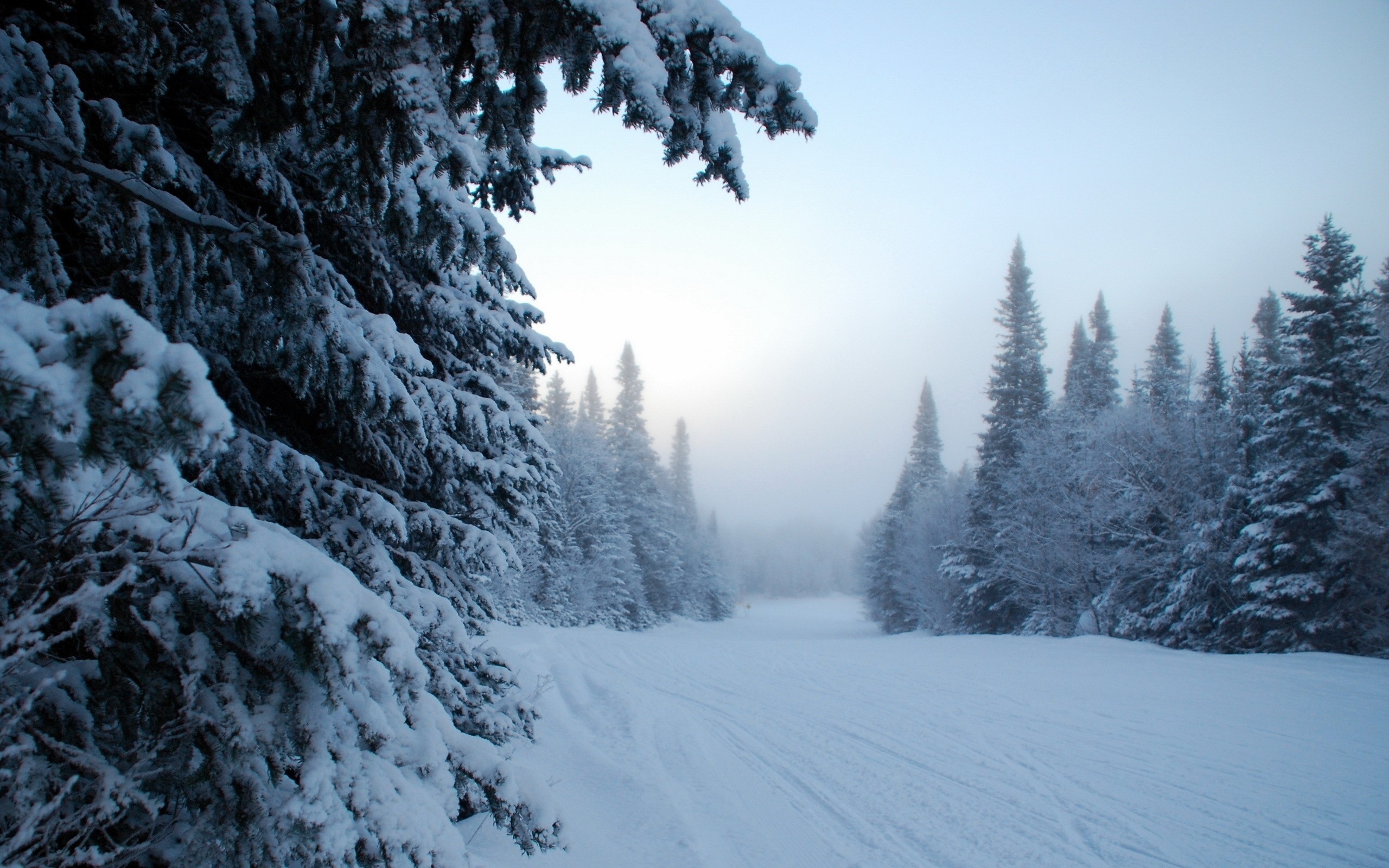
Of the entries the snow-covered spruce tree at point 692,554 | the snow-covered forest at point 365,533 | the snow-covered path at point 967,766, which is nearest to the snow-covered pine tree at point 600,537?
the snow-covered spruce tree at point 692,554

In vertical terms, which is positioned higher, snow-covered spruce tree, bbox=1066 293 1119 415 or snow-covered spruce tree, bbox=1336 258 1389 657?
snow-covered spruce tree, bbox=1066 293 1119 415

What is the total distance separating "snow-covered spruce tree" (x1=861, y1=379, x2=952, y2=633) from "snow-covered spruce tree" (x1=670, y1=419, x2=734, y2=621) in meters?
11.2

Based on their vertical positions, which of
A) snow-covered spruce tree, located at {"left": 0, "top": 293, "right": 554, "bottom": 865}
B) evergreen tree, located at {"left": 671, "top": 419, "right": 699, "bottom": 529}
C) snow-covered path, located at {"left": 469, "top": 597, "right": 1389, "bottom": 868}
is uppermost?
evergreen tree, located at {"left": 671, "top": 419, "right": 699, "bottom": 529}

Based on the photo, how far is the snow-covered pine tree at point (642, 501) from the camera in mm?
34406

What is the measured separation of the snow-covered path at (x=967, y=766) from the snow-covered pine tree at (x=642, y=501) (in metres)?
22.6

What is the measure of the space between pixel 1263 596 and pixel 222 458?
69.2 ft

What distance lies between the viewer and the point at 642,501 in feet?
114

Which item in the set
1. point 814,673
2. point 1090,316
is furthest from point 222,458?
point 1090,316

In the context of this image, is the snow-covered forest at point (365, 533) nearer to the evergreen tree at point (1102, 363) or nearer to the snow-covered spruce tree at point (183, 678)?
Answer: the snow-covered spruce tree at point (183, 678)

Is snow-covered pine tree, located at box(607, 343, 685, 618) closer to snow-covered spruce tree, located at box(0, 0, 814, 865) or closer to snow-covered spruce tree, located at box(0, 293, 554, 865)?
snow-covered spruce tree, located at box(0, 0, 814, 865)

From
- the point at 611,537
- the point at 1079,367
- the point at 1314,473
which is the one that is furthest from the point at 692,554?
the point at 1314,473

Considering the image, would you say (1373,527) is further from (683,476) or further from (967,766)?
(683,476)

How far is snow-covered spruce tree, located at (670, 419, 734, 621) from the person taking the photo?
41.3m

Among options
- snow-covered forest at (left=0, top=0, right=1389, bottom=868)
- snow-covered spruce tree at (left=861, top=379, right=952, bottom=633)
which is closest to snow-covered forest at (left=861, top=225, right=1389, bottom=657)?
snow-covered spruce tree at (left=861, top=379, right=952, bottom=633)
